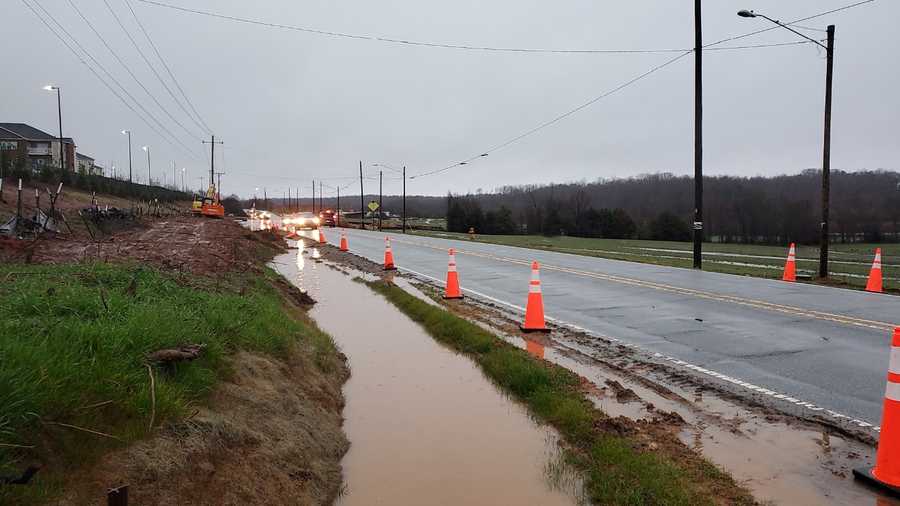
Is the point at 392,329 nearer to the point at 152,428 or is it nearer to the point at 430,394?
the point at 430,394

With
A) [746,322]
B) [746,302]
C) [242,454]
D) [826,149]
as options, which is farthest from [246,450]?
[826,149]

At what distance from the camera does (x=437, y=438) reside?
16.8 feet

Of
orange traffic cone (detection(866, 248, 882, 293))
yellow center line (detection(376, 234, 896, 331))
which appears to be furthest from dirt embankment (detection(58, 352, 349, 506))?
orange traffic cone (detection(866, 248, 882, 293))

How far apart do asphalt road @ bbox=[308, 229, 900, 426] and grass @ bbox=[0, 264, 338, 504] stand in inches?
205

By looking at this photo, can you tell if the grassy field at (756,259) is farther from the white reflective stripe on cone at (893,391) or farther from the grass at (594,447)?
the white reflective stripe on cone at (893,391)

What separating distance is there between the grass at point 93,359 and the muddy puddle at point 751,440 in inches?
142

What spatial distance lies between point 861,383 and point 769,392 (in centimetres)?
98

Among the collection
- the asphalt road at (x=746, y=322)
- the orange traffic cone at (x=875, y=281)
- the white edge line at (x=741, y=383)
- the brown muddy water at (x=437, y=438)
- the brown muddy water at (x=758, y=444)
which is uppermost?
the orange traffic cone at (x=875, y=281)

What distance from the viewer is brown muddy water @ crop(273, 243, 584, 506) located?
13.5 feet

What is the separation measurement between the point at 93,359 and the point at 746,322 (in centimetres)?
861

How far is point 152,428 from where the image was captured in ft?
11.2

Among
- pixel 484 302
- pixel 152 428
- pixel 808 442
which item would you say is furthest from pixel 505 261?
pixel 152 428

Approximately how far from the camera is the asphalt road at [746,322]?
6.04 meters

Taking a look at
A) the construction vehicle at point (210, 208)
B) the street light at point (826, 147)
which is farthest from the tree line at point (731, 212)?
the street light at point (826, 147)
